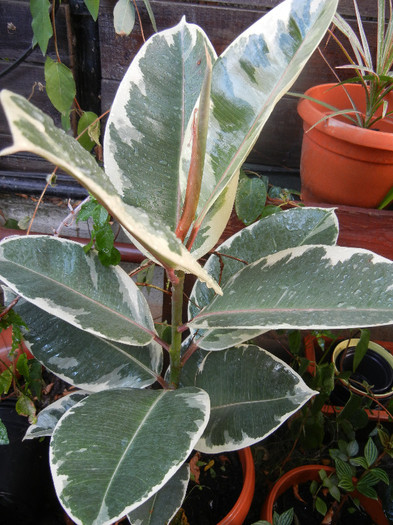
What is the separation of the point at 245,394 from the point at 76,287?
30 cm

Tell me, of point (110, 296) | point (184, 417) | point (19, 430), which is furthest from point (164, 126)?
point (19, 430)

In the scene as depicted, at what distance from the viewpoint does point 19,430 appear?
86 cm

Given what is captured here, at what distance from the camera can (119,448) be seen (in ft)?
1.52

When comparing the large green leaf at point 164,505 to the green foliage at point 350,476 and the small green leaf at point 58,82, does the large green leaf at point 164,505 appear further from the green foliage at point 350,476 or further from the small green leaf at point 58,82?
the small green leaf at point 58,82

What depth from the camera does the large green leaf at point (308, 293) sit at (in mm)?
458

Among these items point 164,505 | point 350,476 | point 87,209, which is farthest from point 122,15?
point 350,476

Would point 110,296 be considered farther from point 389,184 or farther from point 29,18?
point 29,18

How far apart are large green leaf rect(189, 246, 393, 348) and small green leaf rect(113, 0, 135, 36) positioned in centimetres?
77

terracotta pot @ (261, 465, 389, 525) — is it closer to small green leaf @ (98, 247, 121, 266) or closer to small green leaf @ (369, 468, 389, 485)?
small green leaf @ (369, 468, 389, 485)

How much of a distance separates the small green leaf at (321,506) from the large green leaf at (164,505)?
0.38m

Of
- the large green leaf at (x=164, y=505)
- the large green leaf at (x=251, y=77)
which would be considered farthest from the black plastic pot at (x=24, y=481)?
the large green leaf at (x=251, y=77)

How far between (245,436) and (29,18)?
1306mm

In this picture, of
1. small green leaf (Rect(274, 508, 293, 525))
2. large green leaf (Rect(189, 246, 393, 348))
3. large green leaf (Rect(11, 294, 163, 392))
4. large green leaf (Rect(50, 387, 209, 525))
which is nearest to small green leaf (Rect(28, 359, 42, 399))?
large green leaf (Rect(11, 294, 163, 392))

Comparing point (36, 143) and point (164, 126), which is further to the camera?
point (164, 126)
